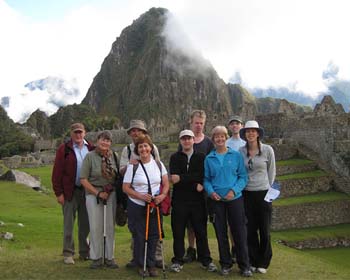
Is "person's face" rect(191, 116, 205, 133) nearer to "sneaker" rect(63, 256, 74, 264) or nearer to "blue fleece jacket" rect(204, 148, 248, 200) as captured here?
"blue fleece jacket" rect(204, 148, 248, 200)

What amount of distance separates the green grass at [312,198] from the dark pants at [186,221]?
449 inches

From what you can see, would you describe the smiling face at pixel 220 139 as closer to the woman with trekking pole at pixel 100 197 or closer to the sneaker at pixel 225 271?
the woman with trekking pole at pixel 100 197

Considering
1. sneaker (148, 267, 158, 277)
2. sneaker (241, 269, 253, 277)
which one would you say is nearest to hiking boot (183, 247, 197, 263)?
sneaker (148, 267, 158, 277)

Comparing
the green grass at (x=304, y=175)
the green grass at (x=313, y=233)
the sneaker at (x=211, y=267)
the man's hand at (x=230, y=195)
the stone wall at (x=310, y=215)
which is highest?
the man's hand at (x=230, y=195)

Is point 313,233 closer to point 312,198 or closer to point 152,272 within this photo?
point 312,198

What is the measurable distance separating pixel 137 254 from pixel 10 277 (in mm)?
2028

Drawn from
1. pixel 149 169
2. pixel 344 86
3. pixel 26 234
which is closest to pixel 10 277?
pixel 149 169

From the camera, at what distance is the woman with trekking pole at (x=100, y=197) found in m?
7.28

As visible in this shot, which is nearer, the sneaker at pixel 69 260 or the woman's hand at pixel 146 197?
the woman's hand at pixel 146 197

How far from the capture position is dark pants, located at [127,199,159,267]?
279 inches

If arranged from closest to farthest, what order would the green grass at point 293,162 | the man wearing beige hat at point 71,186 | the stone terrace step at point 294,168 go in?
the man wearing beige hat at point 71,186, the stone terrace step at point 294,168, the green grass at point 293,162

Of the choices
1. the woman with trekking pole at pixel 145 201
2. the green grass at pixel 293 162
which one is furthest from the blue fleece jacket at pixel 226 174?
the green grass at pixel 293 162

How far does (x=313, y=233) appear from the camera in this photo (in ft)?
58.3

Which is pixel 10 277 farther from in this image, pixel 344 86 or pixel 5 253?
pixel 344 86
